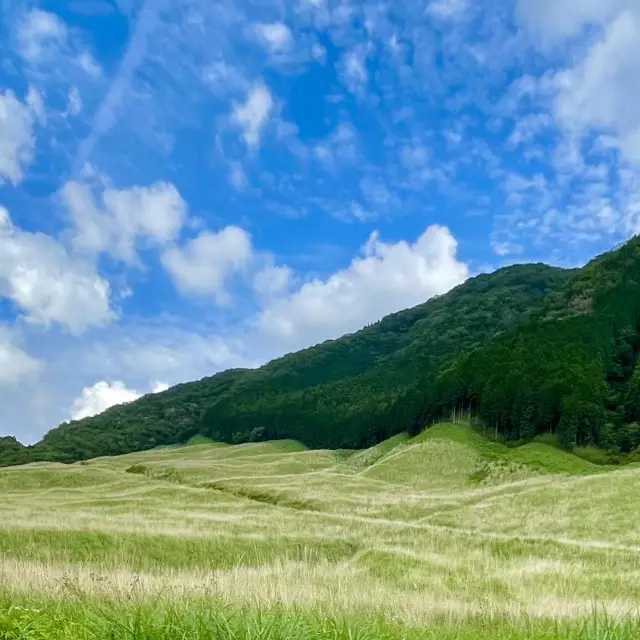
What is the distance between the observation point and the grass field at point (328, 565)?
617 cm

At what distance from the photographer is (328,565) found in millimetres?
18203

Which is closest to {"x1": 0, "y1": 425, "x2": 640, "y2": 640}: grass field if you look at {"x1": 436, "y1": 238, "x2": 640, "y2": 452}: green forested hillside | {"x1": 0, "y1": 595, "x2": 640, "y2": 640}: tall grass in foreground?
{"x1": 0, "y1": 595, "x2": 640, "y2": 640}: tall grass in foreground

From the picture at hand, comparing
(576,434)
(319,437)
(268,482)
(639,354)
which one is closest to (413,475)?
(268,482)

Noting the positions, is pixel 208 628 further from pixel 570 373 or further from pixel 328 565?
pixel 570 373

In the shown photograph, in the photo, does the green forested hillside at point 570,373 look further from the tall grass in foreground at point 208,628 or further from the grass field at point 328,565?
the tall grass in foreground at point 208,628

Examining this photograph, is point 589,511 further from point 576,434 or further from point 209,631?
point 576,434

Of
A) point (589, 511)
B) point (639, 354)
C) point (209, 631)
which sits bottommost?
point (589, 511)

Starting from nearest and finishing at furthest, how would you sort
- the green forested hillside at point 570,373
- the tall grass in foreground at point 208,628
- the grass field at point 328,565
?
the tall grass in foreground at point 208,628, the grass field at point 328,565, the green forested hillside at point 570,373

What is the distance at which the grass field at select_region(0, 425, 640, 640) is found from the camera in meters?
6.17

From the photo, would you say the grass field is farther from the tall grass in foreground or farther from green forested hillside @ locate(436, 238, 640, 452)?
green forested hillside @ locate(436, 238, 640, 452)

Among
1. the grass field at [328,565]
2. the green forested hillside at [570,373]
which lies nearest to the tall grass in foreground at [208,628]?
the grass field at [328,565]

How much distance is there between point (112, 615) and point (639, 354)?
143m

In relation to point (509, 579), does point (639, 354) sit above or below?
above

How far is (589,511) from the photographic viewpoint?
4144 centimetres
